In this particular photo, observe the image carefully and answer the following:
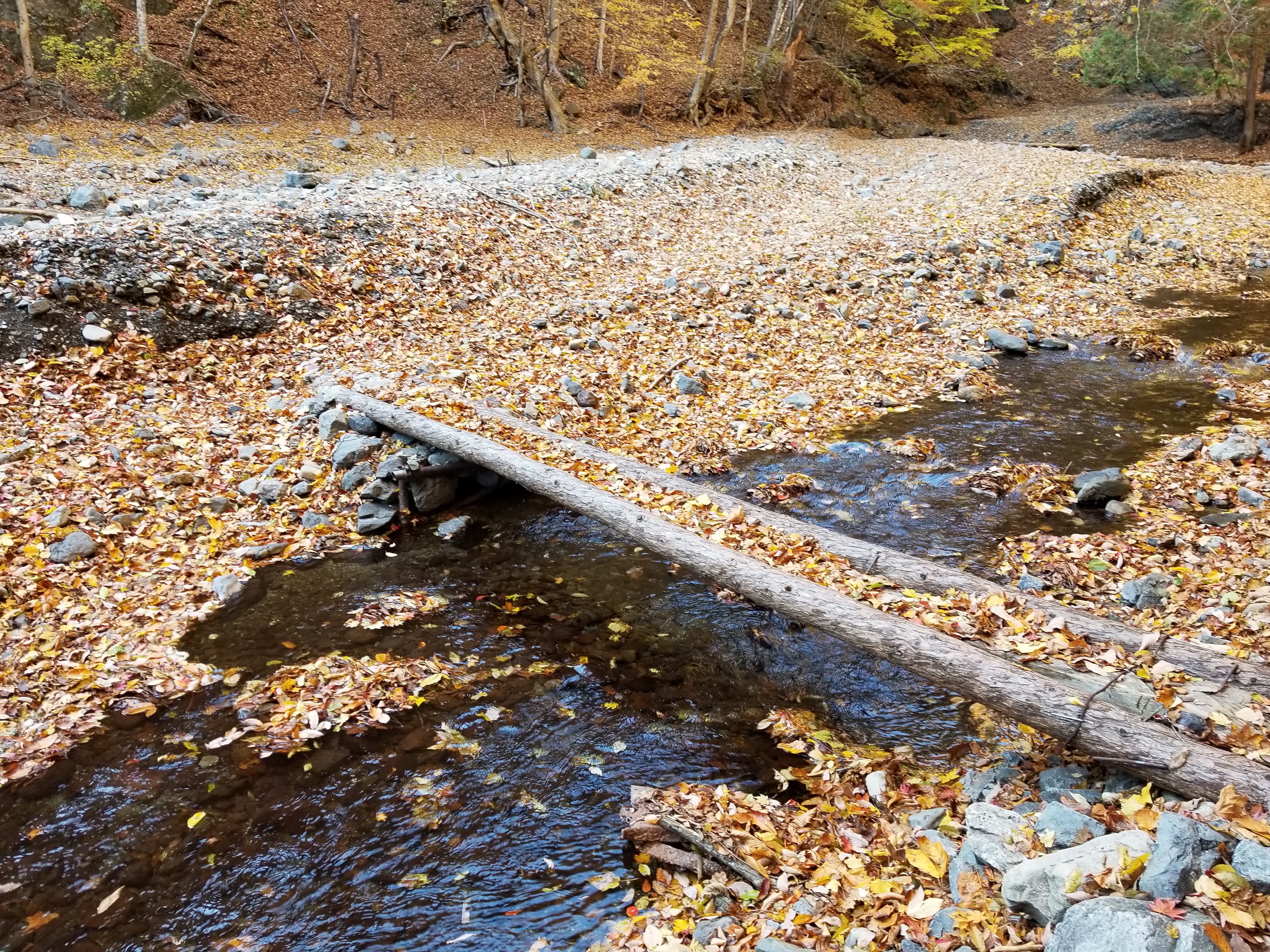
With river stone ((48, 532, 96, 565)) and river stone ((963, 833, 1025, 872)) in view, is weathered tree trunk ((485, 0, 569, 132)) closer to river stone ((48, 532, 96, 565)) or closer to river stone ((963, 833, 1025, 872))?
river stone ((48, 532, 96, 565))

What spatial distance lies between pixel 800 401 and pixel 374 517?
4848mm

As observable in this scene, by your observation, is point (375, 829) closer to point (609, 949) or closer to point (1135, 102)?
point (609, 949)

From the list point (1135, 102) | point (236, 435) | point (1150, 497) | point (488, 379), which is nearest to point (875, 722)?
point (1150, 497)

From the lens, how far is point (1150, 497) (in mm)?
6410

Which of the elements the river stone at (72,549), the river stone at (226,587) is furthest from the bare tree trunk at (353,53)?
the river stone at (226,587)

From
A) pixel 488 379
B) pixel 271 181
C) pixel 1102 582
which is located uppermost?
pixel 271 181

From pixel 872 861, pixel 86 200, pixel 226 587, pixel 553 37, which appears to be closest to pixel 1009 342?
pixel 872 861

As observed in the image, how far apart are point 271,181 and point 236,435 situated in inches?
318

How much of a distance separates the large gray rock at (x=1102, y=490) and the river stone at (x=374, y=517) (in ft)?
19.4

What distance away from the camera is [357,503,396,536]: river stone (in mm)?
6562

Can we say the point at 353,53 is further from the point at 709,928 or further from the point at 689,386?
the point at 709,928

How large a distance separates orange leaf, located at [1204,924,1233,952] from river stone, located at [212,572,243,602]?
577cm

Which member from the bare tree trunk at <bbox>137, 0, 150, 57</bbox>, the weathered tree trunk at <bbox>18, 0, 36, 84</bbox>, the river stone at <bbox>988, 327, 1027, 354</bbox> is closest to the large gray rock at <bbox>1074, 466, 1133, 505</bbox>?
the river stone at <bbox>988, 327, 1027, 354</bbox>

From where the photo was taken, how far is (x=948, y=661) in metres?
3.65
